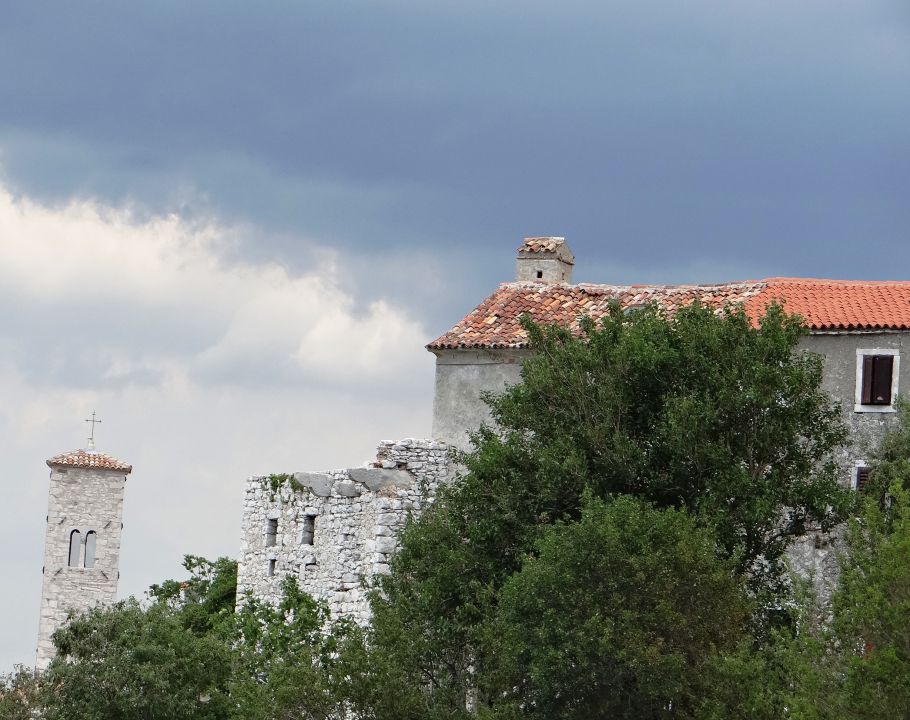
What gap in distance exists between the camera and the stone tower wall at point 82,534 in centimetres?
5650

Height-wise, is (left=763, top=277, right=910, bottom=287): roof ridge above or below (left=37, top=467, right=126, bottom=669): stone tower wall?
above

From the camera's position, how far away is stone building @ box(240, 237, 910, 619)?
3853 cm

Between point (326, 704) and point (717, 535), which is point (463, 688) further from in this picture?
point (717, 535)

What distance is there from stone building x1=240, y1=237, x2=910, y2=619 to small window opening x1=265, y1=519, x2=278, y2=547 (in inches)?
1.0

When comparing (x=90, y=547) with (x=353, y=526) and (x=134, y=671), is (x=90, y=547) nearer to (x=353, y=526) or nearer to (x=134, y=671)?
(x=353, y=526)

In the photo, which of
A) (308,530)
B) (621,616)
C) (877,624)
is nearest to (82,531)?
(308,530)

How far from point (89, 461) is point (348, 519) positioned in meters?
19.8

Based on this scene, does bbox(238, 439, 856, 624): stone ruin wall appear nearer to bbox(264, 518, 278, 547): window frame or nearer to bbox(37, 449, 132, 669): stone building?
bbox(264, 518, 278, 547): window frame

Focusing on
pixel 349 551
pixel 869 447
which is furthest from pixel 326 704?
pixel 869 447

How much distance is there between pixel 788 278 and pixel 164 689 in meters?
18.4

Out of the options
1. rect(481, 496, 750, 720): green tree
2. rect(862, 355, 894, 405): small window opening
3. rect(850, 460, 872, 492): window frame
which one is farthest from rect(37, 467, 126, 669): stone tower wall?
rect(481, 496, 750, 720): green tree

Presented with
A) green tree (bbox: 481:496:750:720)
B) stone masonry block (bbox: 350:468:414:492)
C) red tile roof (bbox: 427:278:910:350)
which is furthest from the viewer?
stone masonry block (bbox: 350:468:414:492)

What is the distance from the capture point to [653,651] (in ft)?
92.6

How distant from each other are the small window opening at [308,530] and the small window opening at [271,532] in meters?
1.53
